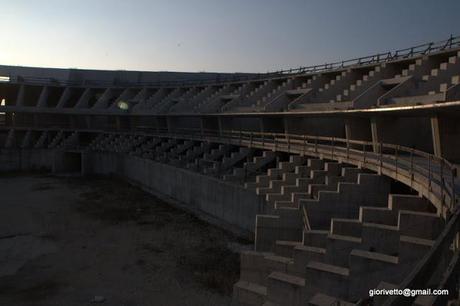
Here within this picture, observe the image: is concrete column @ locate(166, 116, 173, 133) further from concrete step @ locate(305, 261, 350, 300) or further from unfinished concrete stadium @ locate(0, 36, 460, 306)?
concrete step @ locate(305, 261, 350, 300)

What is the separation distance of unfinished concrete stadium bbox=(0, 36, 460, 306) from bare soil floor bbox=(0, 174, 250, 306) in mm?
1582

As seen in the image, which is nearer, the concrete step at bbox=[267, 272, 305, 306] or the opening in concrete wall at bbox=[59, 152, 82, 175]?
the concrete step at bbox=[267, 272, 305, 306]

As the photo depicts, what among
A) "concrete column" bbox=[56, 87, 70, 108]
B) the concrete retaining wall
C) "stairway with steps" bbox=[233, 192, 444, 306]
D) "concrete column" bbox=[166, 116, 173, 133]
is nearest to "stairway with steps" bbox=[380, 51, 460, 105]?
"stairway with steps" bbox=[233, 192, 444, 306]

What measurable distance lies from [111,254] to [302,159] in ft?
30.9

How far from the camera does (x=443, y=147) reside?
13945 mm

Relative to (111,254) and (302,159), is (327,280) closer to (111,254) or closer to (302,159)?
(111,254)

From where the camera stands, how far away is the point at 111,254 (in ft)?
51.7

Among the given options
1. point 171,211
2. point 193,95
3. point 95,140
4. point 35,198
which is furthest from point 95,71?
point 171,211

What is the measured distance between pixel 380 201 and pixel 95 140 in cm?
3553

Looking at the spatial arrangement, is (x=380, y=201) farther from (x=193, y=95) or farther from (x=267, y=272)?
(x=193, y=95)

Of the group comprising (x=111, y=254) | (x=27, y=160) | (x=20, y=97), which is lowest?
(x=111, y=254)

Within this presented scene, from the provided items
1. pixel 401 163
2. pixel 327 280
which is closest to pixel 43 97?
pixel 401 163

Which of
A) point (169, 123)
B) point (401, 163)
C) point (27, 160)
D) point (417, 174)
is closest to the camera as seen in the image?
point (417, 174)

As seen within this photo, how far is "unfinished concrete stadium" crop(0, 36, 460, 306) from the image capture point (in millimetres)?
8461
